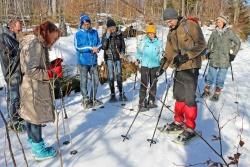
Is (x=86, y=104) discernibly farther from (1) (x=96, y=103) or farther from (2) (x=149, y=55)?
(2) (x=149, y=55)

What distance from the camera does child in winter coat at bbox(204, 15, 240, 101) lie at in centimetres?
636

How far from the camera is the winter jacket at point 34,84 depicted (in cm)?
339

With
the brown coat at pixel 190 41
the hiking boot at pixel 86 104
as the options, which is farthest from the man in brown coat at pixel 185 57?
the hiking boot at pixel 86 104

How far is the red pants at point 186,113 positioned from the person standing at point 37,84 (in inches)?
67.0

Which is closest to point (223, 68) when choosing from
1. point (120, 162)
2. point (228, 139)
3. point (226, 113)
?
point (226, 113)

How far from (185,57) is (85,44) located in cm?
215

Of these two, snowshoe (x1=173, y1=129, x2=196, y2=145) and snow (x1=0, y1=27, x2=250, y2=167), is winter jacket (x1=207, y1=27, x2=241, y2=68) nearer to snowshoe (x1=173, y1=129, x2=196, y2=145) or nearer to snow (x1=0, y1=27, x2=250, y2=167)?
snow (x1=0, y1=27, x2=250, y2=167)

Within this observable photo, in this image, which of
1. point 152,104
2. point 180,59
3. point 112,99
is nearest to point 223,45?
point 152,104

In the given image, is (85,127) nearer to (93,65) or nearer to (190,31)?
(93,65)

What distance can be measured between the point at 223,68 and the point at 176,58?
2.52 meters

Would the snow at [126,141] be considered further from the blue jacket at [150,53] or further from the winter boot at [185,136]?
the blue jacket at [150,53]

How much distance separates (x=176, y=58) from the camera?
433 cm

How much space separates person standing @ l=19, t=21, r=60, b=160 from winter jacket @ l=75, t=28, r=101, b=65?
2160 millimetres

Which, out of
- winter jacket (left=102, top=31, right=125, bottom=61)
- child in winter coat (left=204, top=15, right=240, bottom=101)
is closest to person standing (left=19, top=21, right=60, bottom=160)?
winter jacket (left=102, top=31, right=125, bottom=61)
